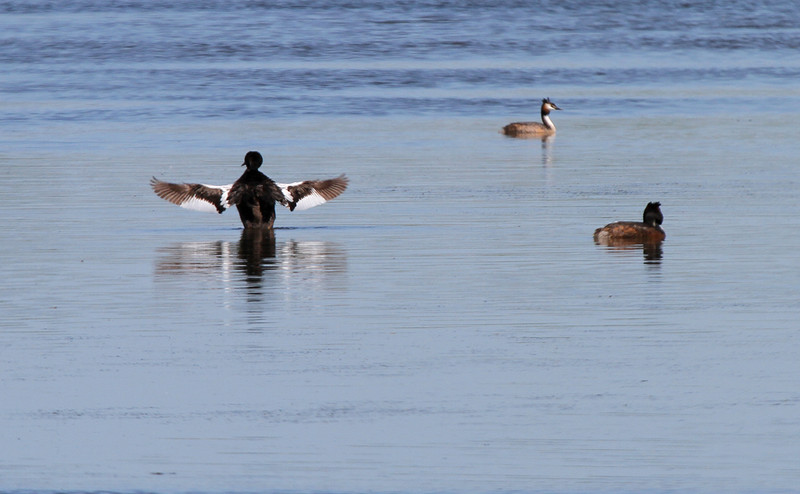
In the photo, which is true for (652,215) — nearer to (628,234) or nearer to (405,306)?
(628,234)

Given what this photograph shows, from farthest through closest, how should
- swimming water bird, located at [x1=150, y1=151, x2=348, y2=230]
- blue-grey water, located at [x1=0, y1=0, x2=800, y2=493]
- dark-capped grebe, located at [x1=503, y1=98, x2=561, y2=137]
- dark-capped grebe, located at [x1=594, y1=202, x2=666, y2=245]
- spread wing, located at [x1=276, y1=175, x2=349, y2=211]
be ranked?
1. dark-capped grebe, located at [x1=503, y1=98, x2=561, y2=137]
2. spread wing, located at [x1=276, y1=175, x2=349, y2=211]
3. swimming water bird, located at [x1=150, y1=151, x2=348, y2=230]
4. dark-capped grebe, located at [x1=594, y1=202, x2=666, y2=245]
5. blue-grey water, located at [x1=0, y1=0, x2=800, y2=493]

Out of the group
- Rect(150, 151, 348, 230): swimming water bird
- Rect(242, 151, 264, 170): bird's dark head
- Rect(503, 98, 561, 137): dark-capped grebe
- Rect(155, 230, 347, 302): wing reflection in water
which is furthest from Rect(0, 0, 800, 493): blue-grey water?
Rect(242, 151, 264, 170): bird's dark head

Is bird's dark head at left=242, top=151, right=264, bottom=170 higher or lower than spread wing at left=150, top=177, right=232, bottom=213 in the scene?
higher

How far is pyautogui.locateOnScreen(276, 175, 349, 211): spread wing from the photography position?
1878cm

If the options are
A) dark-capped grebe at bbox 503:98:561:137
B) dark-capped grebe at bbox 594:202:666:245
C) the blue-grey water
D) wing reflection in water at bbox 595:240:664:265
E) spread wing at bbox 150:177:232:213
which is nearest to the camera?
the blue-grey water

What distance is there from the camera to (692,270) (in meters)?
13.8

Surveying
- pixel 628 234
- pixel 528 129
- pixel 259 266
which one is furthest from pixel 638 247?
pixel 528 129

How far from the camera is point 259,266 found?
48.3ft

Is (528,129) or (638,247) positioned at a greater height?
(638,247)

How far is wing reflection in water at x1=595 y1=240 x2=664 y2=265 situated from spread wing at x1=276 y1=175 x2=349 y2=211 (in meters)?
4.23

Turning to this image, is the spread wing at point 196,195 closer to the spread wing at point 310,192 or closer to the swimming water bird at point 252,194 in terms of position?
the swimming water bird at point 252,194

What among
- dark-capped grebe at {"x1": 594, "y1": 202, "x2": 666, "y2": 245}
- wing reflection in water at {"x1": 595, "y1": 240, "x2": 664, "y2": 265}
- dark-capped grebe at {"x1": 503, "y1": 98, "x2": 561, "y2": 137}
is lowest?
dark-capped grebe at {"x1": 503, "y1": 98, "x2": 561, "y2": 137}

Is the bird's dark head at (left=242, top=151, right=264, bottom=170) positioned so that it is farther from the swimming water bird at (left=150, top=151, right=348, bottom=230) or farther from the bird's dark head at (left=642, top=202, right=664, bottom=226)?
the bird's dark head at (left=642, top=202, right=664, bottom=226)

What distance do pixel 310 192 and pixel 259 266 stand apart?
4.34m
